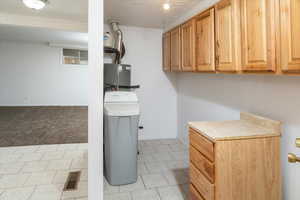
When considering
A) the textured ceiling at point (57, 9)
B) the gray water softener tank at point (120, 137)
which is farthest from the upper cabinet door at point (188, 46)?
the textured ceiling at point (57, 9)

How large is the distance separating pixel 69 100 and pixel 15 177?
5.80 meters

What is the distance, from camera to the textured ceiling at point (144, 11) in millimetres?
2593

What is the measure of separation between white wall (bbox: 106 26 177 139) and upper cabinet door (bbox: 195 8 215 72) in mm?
1523

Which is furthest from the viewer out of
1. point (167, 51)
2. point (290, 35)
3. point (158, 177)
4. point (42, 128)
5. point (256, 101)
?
point (42, 128)

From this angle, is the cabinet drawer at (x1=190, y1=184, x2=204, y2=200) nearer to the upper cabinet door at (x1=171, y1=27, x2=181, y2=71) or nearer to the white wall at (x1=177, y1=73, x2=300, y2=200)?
the white wall at (x1=177, y1=73, x2=300, y2=200)

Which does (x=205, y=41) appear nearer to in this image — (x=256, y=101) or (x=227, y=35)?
(x=227, y=35)

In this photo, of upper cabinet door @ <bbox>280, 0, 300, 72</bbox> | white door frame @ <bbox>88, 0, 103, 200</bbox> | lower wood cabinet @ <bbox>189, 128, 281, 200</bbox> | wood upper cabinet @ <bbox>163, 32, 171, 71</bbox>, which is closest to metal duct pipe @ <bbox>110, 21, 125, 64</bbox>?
wood upper cabinet @ <bbox>163, 32, 171, 71</bbox>

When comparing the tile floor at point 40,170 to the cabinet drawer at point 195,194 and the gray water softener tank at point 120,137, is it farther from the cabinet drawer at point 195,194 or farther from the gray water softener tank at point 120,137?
the cabinet drawer at point 195,194

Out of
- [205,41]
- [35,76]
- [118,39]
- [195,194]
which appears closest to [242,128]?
[195,194]

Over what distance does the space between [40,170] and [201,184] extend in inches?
86.5

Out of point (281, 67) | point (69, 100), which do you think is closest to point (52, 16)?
point (281, 67)

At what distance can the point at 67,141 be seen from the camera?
394cm

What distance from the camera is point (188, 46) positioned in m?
2.62

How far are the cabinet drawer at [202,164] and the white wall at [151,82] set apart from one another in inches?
83.3
